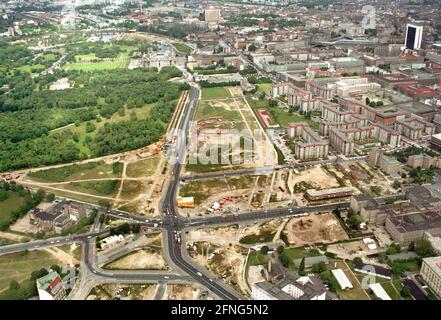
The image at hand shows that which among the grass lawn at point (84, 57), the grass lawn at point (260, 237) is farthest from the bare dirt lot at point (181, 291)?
the grass lawn at point (84, 57)

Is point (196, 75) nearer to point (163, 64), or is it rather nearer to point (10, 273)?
point (163, 64)

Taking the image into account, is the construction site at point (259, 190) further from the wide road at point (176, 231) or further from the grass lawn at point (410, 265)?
the grass lawn at point (410, 265)

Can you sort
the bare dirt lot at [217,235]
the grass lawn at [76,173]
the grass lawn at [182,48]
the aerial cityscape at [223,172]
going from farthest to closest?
the grass lawn at [182,48] < the grass lawn at [76,173] < the bare dirt lot at [217,235] < the aerial cityscape at [223,172]

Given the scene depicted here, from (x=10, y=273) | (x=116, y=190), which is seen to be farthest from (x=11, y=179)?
(x=10, y=273)

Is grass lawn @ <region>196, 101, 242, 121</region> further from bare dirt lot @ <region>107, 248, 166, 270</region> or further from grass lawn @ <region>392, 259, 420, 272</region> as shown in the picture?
grass lawn @ <region>392, 259, 420, 272</region>

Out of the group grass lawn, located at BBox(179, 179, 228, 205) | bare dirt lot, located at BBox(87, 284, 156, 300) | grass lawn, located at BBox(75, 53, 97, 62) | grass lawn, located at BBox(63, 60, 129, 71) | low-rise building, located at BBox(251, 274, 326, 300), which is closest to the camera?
low-rise building, located at BBox(251, 274, 326, 300)

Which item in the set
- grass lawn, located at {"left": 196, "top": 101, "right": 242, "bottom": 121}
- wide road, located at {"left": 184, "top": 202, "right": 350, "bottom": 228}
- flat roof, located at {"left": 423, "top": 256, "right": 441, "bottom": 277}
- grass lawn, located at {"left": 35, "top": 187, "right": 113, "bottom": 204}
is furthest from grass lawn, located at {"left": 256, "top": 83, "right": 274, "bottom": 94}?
flat roof, located at {"left": 423, "top": 256, "right": 441, "bottom": 277}
